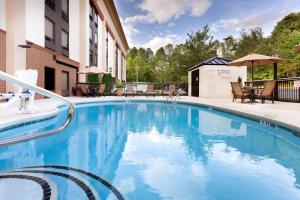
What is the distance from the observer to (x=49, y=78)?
48.6 ft

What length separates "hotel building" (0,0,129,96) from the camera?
454 inches

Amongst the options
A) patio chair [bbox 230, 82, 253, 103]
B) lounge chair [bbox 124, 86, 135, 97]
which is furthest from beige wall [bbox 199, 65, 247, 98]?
lounge chair [bbox 124, 86, 135, 97]

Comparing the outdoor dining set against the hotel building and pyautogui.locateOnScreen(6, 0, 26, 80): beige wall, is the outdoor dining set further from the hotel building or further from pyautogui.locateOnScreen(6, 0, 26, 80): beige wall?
pyautogui.locateOnScreen(6, 0, 26, 80): beige wall

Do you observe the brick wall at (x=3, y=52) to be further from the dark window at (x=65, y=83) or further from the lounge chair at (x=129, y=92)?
the lounge chair at (x=129, y=92)

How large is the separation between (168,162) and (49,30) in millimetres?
13622

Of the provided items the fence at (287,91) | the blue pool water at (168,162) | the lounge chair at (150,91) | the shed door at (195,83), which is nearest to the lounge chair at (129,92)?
the lounge chair at (150,91)

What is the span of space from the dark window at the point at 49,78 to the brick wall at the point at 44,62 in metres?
0.19

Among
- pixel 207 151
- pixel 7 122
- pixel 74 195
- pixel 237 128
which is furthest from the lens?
pixel 237 128

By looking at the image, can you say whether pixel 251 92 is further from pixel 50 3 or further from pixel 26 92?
pixel 50 3

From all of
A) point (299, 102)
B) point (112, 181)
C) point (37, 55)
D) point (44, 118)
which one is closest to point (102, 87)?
point (37, 55)

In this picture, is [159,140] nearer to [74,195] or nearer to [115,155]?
[115,155]

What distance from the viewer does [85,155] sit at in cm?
370

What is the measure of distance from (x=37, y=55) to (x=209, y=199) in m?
12.6

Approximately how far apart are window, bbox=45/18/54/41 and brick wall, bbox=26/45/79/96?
0.91m
